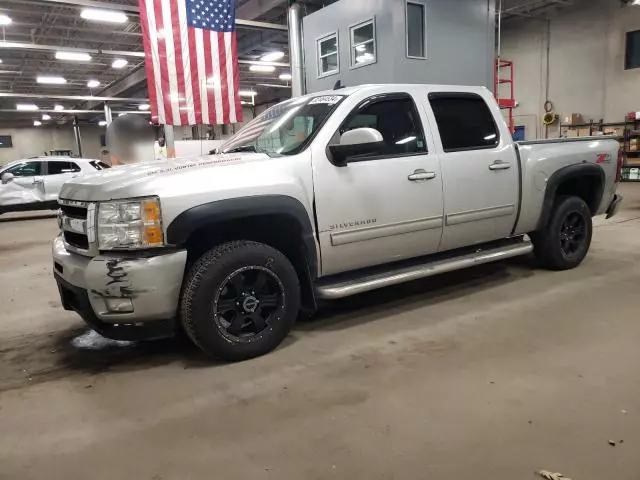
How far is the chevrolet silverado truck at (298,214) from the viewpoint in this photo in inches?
108

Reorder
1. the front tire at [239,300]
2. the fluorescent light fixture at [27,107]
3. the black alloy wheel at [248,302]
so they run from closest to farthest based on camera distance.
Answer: the front tire at [239,300], the black alloy wheel at [248,302], the fluorescent light fixture at [27,107]

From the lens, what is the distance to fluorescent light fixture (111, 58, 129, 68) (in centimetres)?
1753

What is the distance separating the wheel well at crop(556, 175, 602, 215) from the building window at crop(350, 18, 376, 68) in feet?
14.9

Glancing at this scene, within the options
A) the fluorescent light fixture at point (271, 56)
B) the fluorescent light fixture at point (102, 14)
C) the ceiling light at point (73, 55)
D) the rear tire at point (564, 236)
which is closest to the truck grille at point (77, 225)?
the rear tire at point (564, 236)

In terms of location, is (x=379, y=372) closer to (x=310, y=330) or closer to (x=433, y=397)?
(x=433, y=397)

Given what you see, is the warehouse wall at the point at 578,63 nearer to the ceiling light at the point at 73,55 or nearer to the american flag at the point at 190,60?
the american flag at the point at 190,60

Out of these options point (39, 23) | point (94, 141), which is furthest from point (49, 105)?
point (39, 23)

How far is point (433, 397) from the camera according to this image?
2535 mm

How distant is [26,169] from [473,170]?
12.4 meters

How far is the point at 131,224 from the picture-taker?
106 inches

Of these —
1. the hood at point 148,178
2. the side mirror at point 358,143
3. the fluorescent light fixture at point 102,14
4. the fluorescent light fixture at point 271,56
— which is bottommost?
the hood at point 148,178

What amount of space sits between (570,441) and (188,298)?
81.9 inches

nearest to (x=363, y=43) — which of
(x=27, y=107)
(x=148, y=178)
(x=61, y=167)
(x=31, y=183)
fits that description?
(x=148, y=178)

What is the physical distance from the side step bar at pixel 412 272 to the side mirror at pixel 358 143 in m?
0.91
